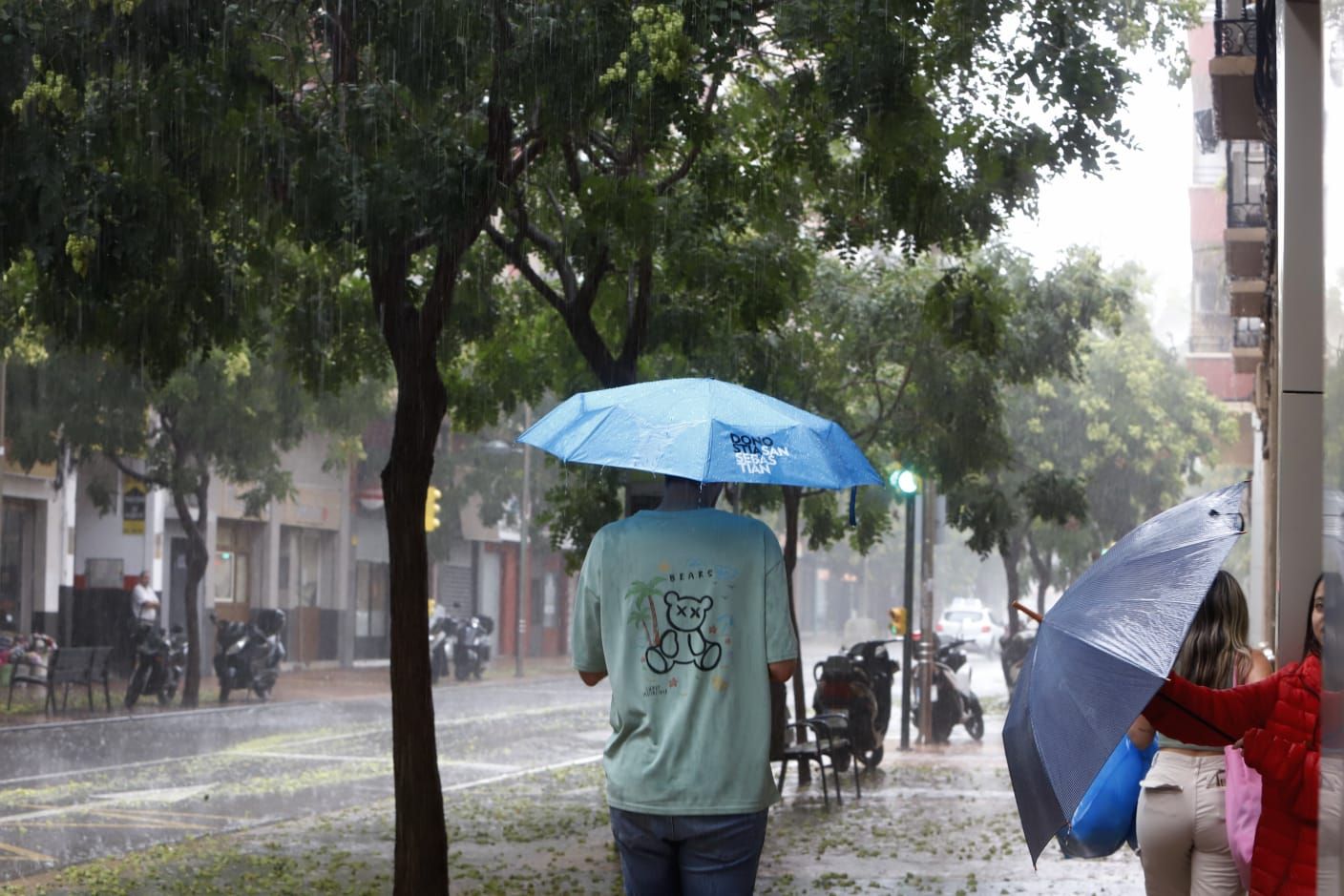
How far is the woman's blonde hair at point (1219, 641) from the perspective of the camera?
4566mm

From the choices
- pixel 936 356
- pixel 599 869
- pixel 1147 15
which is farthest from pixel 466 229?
pixel 936 356

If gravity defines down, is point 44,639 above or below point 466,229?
below

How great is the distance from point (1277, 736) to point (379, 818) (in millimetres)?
10649

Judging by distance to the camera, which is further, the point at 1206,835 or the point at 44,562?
the point at 44,562

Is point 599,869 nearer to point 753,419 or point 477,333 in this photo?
point 477,333

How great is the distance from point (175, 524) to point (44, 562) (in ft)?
16.8

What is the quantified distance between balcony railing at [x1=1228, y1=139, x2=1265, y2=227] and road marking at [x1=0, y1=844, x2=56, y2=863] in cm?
1113

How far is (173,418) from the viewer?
26.2 m

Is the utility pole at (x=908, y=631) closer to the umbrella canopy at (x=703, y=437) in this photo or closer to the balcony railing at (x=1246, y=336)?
the balcony railing at (x=1246, y=336)

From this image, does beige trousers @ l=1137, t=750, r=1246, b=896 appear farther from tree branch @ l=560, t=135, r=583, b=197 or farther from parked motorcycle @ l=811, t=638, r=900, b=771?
parked motorcycle @ l=811, t=638, r=900, b=771

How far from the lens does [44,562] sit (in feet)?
103

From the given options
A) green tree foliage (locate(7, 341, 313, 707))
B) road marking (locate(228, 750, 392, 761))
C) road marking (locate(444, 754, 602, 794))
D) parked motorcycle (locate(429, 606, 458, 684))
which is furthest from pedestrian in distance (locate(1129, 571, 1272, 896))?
parked motorcycle (locate(429, 606, 458, 684))

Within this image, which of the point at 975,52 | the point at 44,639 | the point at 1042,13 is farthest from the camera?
the point at 44,639

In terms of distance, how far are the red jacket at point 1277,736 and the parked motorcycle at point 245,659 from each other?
2438 centimetres
